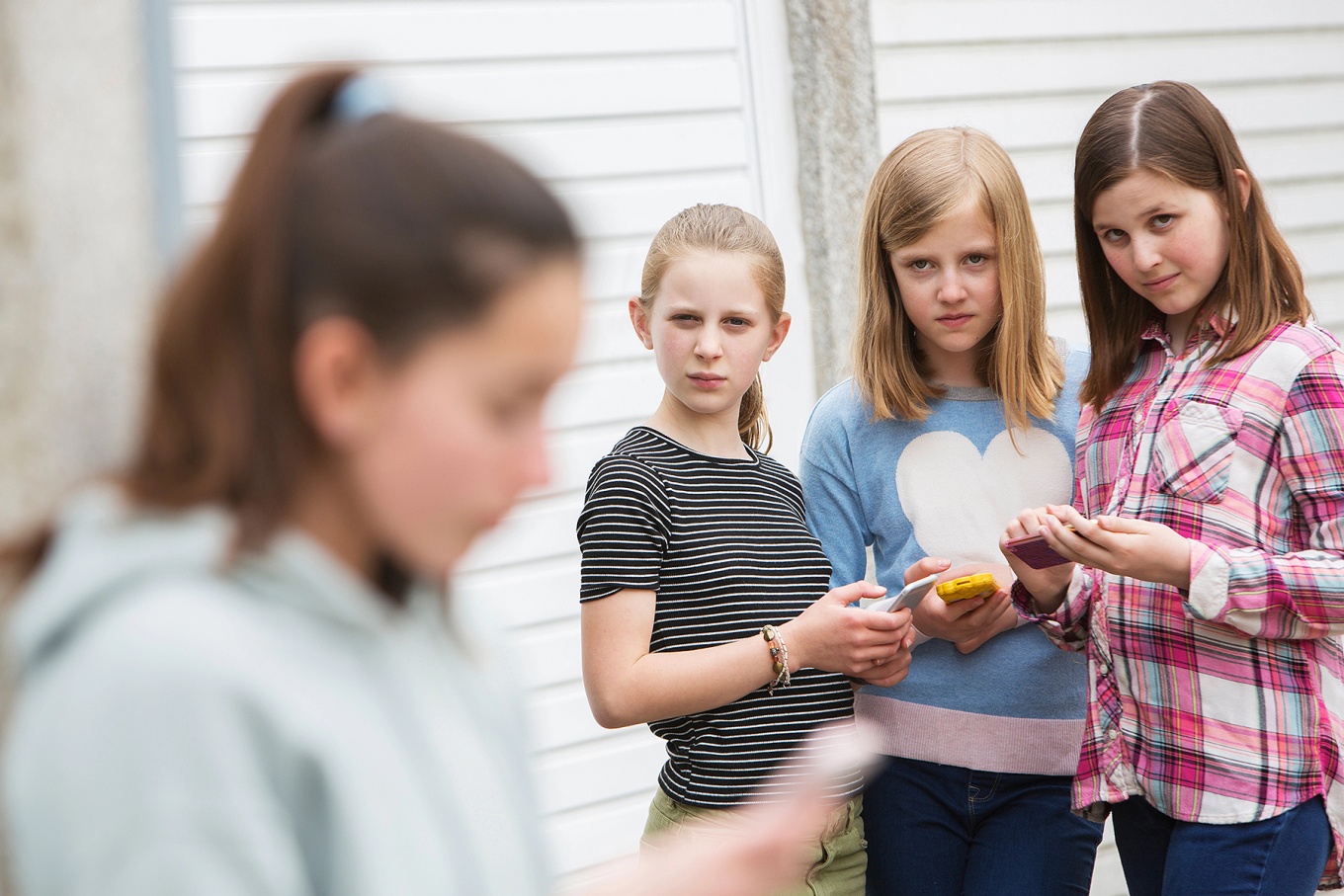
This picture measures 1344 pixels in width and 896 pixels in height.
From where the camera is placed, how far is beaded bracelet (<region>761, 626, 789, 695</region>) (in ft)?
6.85

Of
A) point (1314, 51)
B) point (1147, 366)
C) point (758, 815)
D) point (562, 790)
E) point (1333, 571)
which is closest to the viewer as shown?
point (758, 815)

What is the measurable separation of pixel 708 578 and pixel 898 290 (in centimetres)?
77

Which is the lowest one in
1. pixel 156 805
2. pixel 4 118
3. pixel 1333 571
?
pixel 1333 571

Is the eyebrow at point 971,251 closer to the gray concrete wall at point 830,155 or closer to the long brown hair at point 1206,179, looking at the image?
the long brown hair at point 1206,179

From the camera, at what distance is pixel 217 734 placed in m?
0.74

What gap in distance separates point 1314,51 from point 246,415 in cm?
499

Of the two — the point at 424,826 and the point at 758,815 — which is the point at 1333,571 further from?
the point at 424,826

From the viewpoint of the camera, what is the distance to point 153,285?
1214mm

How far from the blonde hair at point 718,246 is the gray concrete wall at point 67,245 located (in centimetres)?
121

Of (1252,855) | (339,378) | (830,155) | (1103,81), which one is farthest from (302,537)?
(1103,81)

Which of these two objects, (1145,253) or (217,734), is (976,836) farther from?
(217,734)

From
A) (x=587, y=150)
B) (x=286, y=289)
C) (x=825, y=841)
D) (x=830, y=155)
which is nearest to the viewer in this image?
(x=286, y=289)

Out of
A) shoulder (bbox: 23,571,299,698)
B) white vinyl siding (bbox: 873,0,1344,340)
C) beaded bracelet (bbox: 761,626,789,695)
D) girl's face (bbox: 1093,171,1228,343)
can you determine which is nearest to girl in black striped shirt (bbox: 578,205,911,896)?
beaded bracelet (bbox: 761,626,789,695)

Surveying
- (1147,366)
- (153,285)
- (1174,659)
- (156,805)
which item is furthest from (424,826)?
(1147,366)
